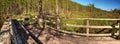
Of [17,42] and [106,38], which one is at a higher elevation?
[17,42]

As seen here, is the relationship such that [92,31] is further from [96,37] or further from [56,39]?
[56,39]

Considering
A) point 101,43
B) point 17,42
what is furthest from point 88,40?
point 17,42

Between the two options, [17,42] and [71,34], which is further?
[71,34]

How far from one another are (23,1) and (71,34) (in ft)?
151

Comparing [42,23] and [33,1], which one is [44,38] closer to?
[42,23]

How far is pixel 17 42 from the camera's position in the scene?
4715 mm

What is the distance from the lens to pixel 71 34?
1371 cm

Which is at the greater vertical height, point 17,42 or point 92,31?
point 17,42

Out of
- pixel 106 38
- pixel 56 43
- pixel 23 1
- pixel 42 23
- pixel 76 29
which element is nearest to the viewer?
pixel 56 43

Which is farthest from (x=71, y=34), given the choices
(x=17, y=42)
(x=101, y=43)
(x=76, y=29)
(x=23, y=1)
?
(x=23, y=1)

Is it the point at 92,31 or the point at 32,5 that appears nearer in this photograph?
the point at 92,31

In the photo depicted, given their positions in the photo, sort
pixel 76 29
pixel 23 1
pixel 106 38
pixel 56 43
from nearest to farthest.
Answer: pixel 56 43
pixel 106 38
pixel 76 29
pixel 23 1

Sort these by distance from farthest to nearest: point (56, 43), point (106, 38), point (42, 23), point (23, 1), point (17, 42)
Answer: point (23, 1) < point (42, 23) < point (106, 38) < point (56, 43) < point (17, 42)

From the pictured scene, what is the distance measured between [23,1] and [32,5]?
306 centimetres
